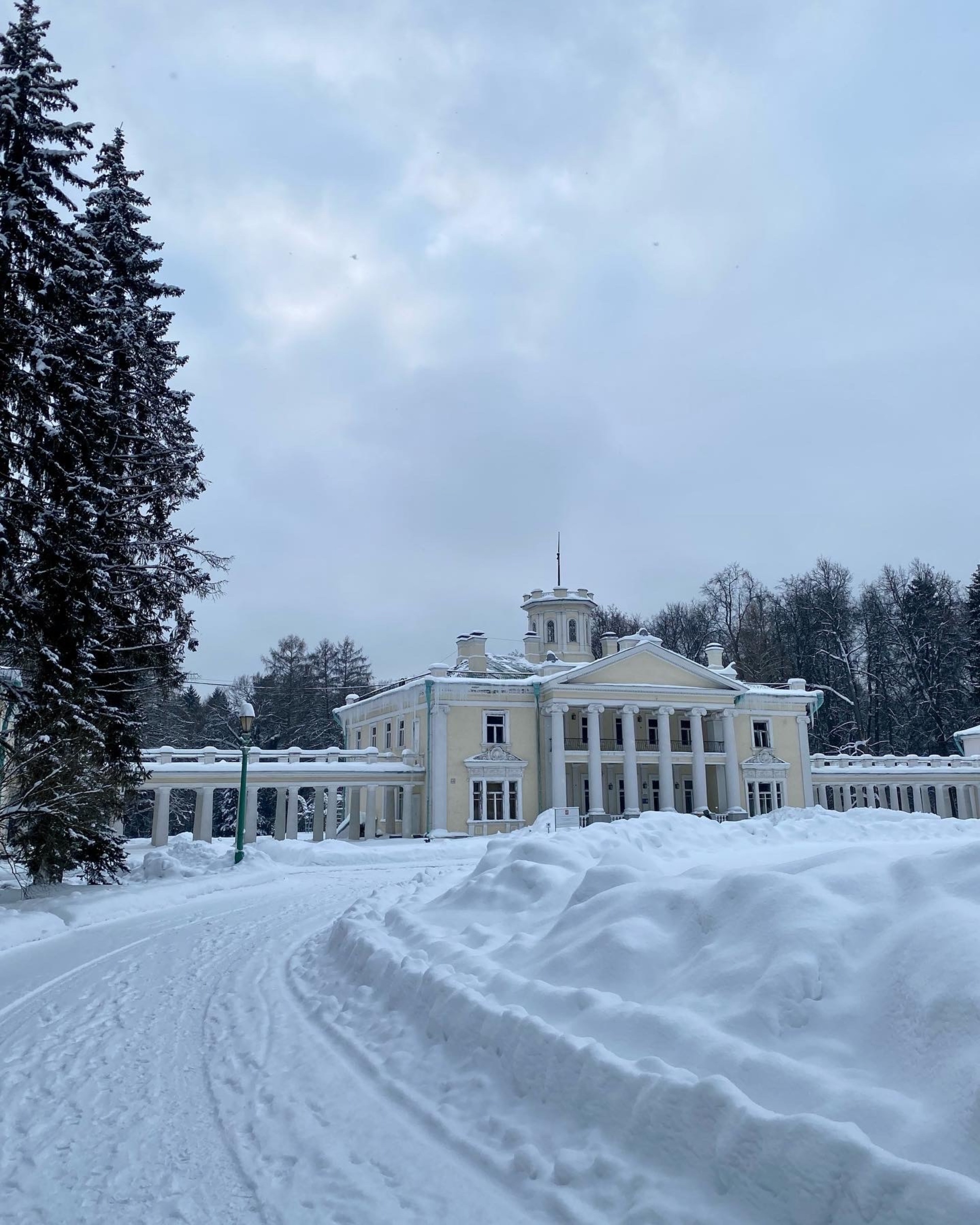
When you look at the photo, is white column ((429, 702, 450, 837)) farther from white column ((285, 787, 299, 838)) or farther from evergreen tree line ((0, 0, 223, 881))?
evergreen tree line ((0, 0, 223, 881))

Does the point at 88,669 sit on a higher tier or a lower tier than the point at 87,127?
lower

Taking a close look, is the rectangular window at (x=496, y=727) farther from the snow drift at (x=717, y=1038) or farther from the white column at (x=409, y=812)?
the snow drift at (x=717, y=1038)

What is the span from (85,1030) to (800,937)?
5.17 m

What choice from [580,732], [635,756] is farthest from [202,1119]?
[580,732]

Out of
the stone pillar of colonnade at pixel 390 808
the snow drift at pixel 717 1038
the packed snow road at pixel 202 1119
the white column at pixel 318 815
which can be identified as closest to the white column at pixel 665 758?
the stone pillar of colonnade at pixel 390 808

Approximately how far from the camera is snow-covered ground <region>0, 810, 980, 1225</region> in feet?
11.8

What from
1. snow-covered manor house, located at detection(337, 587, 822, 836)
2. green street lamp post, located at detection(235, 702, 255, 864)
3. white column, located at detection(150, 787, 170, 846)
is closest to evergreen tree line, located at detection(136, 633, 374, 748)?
snow-covered manor house, located at detection(337, 587, 822, 836)

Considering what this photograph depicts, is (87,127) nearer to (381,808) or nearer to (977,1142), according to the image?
(977,1142)

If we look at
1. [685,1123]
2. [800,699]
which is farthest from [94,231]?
[800,699]

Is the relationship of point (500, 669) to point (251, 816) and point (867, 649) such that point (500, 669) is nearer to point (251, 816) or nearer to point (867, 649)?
point (251, 816)

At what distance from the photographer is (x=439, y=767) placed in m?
37.2

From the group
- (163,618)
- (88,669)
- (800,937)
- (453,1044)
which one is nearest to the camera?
(800,937)

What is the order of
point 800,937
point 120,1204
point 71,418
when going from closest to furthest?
point 120,1204 → point 800,937 → point 71,418

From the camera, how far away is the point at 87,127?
50.7 feet
